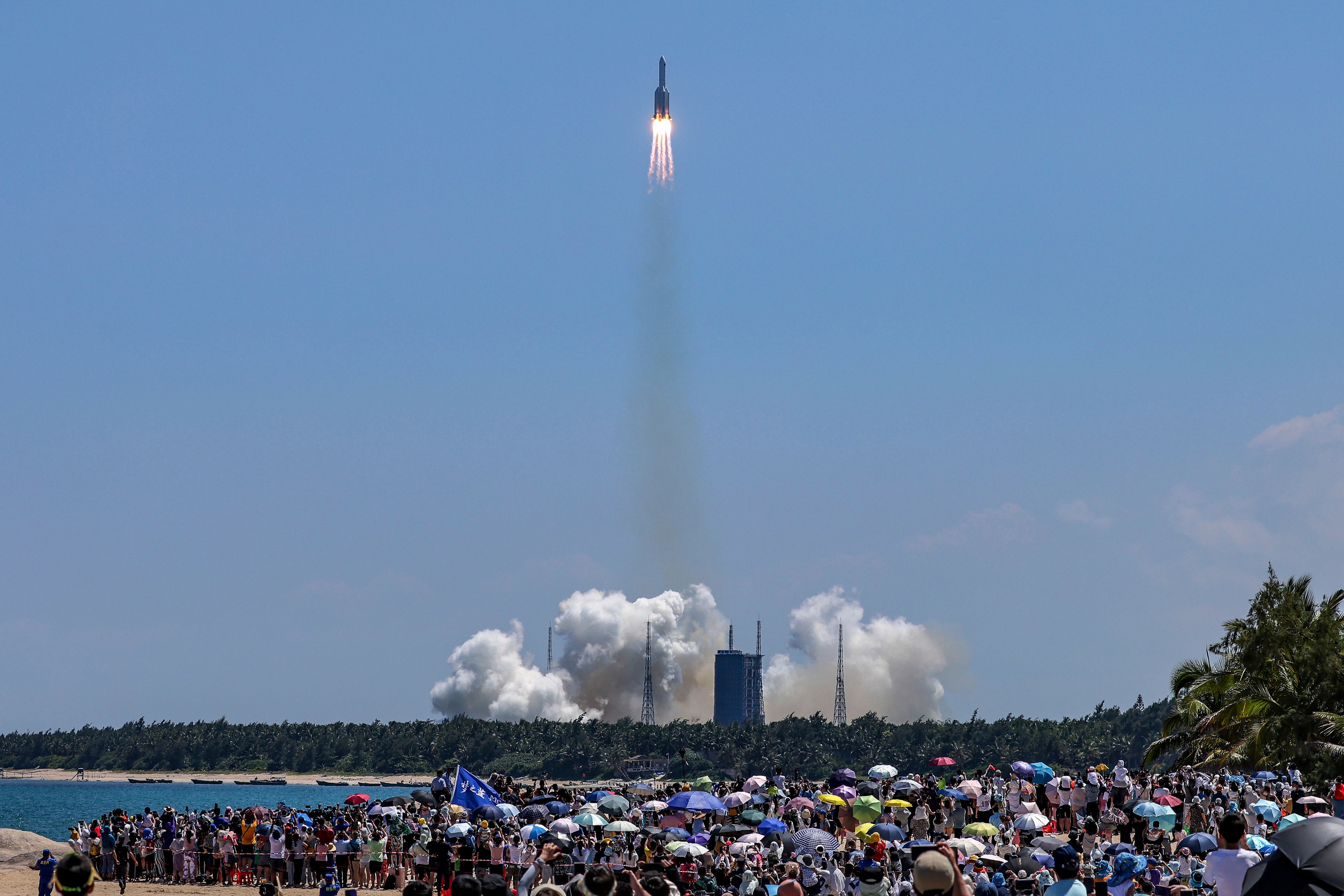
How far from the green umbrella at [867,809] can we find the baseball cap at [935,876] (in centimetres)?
2587

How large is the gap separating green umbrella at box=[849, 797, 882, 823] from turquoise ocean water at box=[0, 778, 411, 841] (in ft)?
157

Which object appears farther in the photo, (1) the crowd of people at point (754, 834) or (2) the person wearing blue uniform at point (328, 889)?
(2) the person wearing blue uniform at point (328, 889)

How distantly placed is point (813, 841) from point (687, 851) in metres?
2.46

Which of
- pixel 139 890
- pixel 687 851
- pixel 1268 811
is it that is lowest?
pixel 139 890

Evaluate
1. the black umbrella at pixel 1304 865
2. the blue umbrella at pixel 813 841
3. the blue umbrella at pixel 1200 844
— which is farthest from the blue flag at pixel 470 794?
the black umbrella at pixel 1304 865

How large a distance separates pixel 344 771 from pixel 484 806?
14294 centimetres

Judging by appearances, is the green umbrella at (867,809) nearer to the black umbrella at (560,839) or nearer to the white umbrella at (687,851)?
the black umbrella at (560,839)

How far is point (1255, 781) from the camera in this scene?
4019cm

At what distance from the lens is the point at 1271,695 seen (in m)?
48.8

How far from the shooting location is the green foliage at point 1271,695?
152 ft

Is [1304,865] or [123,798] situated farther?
[123,798]

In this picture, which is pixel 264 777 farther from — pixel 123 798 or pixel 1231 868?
pixel 1231 868

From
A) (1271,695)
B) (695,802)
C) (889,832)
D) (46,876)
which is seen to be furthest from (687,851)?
(1271,695)

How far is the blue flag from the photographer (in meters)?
35.3
